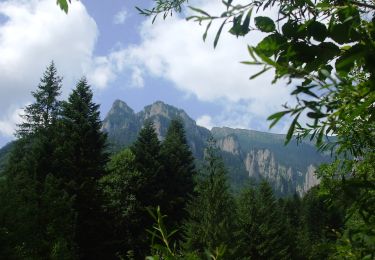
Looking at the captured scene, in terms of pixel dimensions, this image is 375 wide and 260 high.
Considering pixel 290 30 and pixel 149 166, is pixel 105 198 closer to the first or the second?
pixel 149 166

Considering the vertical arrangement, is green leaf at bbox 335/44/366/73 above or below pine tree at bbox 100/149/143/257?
below

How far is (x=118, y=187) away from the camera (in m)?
44.9

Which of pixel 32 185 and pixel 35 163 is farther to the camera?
pixel 35 163

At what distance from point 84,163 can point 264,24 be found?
34.4 metres

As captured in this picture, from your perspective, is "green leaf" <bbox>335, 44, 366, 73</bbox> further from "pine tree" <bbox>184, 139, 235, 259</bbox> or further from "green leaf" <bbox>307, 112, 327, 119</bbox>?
"pine tree" <bbox>184, 139, 235, 259</bbox>

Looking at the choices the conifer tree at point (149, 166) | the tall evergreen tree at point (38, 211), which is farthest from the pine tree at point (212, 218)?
the conifer tree at point (149, 166)

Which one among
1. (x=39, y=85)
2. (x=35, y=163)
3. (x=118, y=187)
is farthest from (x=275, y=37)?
(x=39, y=85)

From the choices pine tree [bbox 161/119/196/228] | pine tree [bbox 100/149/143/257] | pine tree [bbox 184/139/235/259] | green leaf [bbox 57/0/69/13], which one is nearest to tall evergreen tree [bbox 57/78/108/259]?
pine tree [bbox 100/149/143/257]

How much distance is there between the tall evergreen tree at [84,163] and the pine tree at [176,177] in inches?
397

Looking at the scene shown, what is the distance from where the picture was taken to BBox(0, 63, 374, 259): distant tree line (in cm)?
2205

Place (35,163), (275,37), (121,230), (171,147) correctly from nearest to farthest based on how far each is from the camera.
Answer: (275,37), (35,163), (121,230), (171,147)

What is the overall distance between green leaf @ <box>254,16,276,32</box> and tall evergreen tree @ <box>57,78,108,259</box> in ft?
98.8

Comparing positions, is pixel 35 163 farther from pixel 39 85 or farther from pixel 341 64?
pixel 341 64

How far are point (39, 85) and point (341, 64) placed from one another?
47.5m
